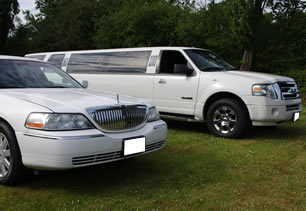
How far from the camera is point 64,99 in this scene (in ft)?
11.6

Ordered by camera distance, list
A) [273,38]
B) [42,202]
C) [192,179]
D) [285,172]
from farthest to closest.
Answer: [273,38] → [285,172] → [192,179] → [42,202]

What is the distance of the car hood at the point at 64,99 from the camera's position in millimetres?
3299

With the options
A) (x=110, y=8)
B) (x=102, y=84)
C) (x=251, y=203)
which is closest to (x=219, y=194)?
(x=251, y=203)

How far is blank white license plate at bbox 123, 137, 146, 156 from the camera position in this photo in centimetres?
348

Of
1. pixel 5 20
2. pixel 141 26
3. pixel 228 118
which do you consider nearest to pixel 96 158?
pixel 228 118

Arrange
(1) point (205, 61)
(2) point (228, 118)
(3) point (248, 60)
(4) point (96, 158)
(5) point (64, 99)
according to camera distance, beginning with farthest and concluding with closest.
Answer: (3) point (248, 60) → (1) point (205, 61) → (2) point (228, 118) → (5) point (64, 99) → (4) point (96, 158)

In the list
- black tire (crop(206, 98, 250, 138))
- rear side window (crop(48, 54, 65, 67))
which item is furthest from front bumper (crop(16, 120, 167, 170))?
rear side window (crop(48, 54, 65, 67))

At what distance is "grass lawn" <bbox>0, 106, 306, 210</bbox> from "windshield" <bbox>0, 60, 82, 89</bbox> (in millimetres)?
1169

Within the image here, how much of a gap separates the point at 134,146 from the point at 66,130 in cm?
77

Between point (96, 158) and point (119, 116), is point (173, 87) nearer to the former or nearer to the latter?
point (119, 116)

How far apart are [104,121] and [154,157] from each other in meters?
1.66

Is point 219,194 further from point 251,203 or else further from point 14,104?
point 14,104

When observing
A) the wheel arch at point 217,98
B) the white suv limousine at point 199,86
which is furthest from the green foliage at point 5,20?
the wheel arch at point 217,98

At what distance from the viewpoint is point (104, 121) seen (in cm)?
342
